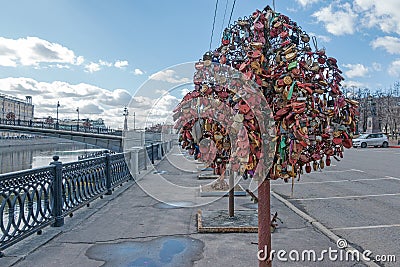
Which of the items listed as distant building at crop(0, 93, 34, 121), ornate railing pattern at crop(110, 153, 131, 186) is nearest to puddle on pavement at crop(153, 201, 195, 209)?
ornate railing pattern at crop(110, 153, 131, 186)

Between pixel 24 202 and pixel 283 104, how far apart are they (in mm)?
Result: 4047

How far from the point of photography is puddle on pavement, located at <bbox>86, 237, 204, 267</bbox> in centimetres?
445

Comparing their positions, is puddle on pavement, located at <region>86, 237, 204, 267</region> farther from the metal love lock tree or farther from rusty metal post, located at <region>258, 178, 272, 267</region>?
the metal love lock tree

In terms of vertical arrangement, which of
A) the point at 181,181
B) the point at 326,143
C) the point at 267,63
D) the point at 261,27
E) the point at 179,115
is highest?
the point at 261,27

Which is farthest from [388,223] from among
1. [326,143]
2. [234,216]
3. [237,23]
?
[237,23]

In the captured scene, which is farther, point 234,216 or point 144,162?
point 144,162

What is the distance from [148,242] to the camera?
528 cm

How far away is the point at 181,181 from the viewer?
1280 centimetres

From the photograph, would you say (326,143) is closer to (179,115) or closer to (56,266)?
(179,115)

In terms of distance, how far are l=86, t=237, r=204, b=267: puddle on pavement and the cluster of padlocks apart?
87.2 inches

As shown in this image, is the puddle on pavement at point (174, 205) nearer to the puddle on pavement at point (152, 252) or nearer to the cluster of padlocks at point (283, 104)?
the puddle on pavement at point (152, 252)

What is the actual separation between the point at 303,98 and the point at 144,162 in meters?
13.8

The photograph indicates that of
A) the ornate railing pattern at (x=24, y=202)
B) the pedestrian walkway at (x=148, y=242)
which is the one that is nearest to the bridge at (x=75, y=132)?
the pedestrian walkway at (x=148, y=242)

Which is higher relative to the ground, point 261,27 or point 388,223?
point 261,27
